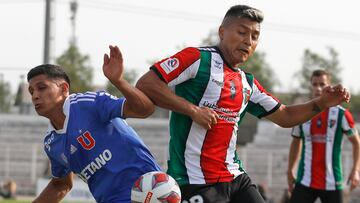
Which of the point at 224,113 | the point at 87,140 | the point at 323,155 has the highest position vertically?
the point at 224,113

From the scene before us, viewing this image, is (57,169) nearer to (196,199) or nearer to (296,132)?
(196,199)

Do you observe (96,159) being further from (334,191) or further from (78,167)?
(334,191)

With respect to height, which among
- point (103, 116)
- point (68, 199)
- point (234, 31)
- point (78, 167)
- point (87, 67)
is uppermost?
point (234, 31)

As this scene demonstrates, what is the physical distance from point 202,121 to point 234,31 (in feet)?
2.51

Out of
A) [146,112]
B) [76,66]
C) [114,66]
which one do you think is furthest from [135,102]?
[76,66]

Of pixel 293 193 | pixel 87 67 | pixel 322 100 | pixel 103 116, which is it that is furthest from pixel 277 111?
pixel 87 67

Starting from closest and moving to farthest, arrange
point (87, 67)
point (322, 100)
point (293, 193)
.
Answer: point (322, 100), point (293, 193), point (87, 67)

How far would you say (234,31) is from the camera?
21.9 feet

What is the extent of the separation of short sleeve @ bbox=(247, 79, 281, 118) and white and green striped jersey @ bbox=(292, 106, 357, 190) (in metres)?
4.49

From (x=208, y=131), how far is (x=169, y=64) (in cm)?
57

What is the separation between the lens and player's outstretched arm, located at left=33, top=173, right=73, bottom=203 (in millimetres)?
7207

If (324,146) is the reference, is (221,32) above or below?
above

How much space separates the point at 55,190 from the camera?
23.8 ft

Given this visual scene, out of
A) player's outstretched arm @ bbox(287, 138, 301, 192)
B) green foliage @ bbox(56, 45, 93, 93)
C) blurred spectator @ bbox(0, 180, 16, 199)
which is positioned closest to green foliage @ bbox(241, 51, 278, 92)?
green foliage @ bbox(56, 45, 93, 93)
